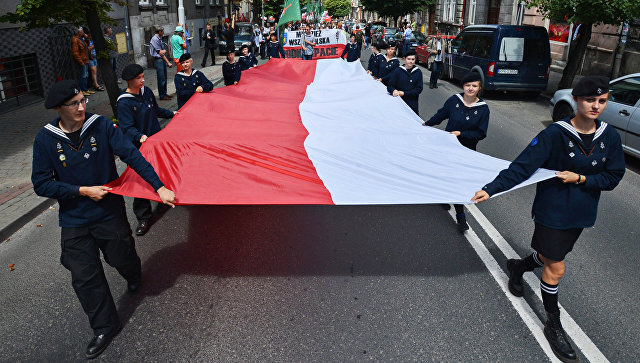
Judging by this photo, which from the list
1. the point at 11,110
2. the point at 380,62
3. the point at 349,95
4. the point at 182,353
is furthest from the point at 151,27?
the point at 182,353

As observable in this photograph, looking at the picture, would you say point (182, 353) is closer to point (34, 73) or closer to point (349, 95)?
point (349, 95)

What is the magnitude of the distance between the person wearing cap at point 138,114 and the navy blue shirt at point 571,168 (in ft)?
12.7

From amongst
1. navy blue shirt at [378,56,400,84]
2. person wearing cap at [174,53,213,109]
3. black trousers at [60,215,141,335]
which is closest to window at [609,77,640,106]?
navy blue shirt at [378,56,400,84]

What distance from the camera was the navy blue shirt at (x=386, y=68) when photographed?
9.09 m

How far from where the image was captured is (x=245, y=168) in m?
4.44

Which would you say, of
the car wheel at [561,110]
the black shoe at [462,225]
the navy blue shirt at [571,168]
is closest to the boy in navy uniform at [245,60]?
the car wheel at [561,110]

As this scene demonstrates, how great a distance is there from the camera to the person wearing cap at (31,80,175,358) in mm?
3398

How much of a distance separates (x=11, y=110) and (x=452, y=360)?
13328 mm

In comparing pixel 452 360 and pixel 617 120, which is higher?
pixel 617 120

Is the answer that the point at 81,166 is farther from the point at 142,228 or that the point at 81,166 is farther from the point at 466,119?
the point at 466,119

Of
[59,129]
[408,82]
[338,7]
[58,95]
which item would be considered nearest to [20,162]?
[59,129]

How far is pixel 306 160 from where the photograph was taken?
4.65 meters

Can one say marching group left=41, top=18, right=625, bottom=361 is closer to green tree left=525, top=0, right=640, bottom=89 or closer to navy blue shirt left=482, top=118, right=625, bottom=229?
navy blue shirt left=482, top=118, right=625, bottom=229

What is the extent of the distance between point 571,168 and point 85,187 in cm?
366
